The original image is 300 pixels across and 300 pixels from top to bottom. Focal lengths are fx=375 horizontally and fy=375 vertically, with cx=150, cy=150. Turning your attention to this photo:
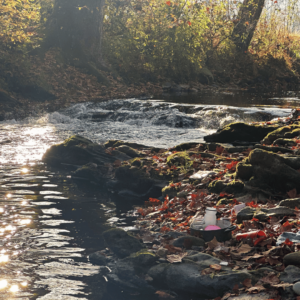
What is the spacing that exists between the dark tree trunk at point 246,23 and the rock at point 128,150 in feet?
56.4

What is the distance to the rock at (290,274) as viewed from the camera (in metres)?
3.24

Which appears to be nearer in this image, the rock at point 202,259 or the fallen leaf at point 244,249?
the rock at point 202,259

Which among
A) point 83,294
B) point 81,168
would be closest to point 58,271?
point 83,294

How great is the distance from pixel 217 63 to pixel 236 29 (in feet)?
8.23

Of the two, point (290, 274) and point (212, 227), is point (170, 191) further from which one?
point (290, 274)

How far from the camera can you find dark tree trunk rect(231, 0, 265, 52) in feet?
78.0

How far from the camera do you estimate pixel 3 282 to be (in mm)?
3768

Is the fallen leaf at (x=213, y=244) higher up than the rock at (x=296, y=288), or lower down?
lower down

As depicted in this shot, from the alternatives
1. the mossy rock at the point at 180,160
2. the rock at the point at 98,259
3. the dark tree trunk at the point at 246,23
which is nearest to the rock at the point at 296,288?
the rock at the point at 98,259

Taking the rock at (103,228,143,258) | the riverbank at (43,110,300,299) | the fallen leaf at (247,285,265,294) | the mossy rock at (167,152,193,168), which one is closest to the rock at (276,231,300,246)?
the riverbank at (43,110,300,299)

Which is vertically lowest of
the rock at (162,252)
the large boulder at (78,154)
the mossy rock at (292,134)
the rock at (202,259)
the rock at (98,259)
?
the rock at (98,259)

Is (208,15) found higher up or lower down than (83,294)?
higher up

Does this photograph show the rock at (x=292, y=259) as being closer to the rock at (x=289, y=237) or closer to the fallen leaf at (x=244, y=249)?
the rock at (x=289, y=237)

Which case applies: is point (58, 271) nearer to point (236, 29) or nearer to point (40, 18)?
point (40, 18)
